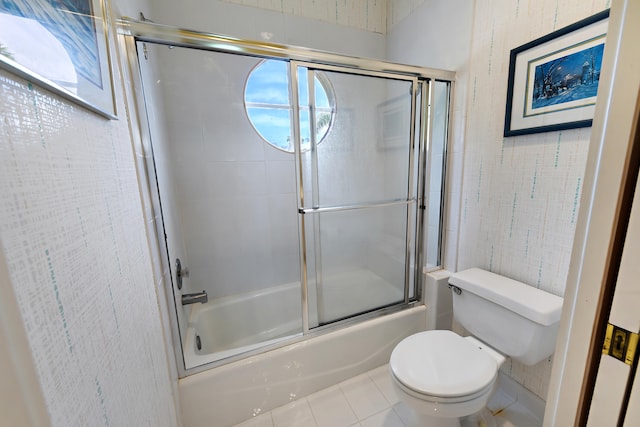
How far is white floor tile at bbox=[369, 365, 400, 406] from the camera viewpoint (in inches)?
57.1

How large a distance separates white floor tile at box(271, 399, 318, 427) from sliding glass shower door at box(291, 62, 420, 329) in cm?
42

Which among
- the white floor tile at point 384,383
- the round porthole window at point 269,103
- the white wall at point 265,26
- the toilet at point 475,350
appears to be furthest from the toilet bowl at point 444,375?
the white wall at point 265,26

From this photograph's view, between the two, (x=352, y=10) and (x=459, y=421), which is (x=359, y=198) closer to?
(x=459, y=421)

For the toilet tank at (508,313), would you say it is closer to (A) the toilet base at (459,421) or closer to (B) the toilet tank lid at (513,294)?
(B) the toilet tank lid at (513,294)

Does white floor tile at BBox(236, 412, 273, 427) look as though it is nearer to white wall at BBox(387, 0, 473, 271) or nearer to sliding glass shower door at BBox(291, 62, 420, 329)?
sliding glass shower door at BBox(291, 62, 420, 329)

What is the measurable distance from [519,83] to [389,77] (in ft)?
2.10

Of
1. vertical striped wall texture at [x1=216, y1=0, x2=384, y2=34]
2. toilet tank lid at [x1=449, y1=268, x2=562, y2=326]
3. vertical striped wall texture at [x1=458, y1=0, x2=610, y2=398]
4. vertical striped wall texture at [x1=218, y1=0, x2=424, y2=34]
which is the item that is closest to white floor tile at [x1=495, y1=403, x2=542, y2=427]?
vertical striped wall texture at [x1=458, y1=0, x2=610, y2=398]

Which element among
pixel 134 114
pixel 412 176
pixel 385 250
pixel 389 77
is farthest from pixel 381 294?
pixel 134 114

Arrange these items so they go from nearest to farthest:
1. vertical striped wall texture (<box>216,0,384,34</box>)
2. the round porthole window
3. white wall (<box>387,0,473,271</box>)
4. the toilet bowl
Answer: the toilet bowl, white wall (<box>387,0,473,271</box>), vertical striped wall texture (<box>216,0,384,34</box>), the round porthole window

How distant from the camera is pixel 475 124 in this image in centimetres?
147

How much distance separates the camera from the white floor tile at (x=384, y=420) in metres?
1.30

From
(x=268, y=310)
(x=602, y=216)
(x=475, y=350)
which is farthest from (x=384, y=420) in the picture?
(x=602, y=216)

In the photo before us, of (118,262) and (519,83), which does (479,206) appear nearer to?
(519,83)

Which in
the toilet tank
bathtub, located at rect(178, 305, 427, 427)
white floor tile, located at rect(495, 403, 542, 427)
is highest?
the toilet tank
